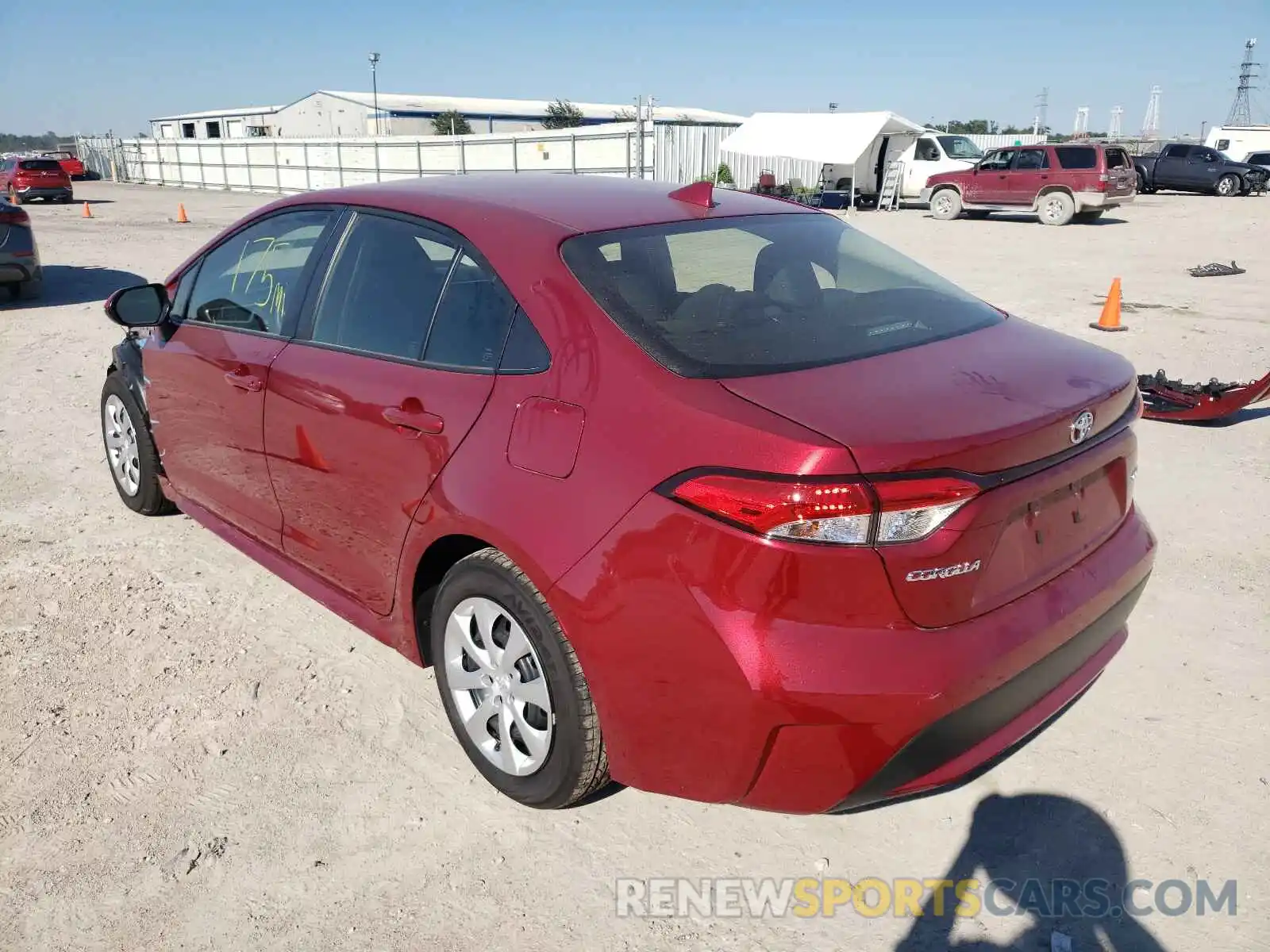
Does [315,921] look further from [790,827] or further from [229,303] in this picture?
[229,303]

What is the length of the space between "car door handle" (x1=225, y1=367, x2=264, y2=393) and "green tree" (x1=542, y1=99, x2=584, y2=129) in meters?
67.6

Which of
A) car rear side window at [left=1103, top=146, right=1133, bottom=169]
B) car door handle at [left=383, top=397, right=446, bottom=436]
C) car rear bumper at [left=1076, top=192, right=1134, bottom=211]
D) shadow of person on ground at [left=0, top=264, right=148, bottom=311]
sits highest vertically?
car rear side window at [left=1103, top=146, right=1133, bottom=169]

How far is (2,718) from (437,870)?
5.86 feet

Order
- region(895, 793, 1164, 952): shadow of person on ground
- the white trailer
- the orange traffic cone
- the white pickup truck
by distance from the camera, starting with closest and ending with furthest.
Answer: region(895, 793, 1164, 952): shadow of person on ground → the orange traffic cone → the white pickup truck → the white trailer

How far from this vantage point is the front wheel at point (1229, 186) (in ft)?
102

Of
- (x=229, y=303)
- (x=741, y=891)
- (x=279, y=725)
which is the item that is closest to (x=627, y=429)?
(x=741, y=891)

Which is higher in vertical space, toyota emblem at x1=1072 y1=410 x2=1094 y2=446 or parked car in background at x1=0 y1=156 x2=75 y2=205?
toyota emblem at x1=1072 y1=410 x2=1094 y2=446

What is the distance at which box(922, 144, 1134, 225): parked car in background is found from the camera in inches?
861

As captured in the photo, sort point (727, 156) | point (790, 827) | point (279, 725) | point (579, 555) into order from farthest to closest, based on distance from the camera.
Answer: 1. point (727, 156)
2. point (279, 725)
3. point (790, 827)
4. point (579, 555)

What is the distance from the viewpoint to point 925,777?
228 cm

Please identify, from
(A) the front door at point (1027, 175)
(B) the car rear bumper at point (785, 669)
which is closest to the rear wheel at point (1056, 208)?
(A) the front door at point (1027, 175)

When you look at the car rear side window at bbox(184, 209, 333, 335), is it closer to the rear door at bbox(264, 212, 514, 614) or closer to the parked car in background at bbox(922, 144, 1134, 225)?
the rear door at bbox(264, 212, 514, 614)

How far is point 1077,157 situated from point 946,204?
11.0ft

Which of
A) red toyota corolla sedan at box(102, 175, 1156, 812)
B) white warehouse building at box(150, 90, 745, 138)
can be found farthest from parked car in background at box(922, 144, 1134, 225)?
white warehouse building at box(150, 90, 745, 138)
